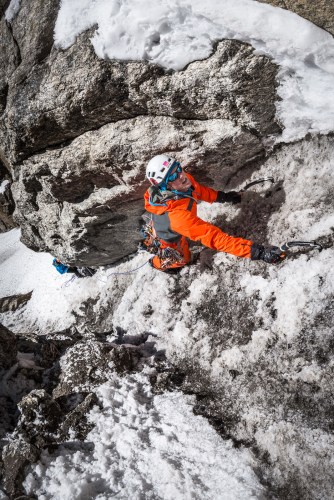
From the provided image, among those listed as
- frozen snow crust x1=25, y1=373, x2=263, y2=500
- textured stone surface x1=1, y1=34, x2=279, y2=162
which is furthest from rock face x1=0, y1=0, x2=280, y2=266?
frozen snow crust x1=25, y1=373, x2=263, y2=500

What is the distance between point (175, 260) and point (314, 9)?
4.81 m

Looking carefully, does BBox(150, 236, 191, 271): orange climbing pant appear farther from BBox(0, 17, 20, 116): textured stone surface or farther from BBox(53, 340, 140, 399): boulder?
BBox(0, 17, 20, 116): textured stone surface

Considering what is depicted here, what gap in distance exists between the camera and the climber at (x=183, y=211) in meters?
5.10

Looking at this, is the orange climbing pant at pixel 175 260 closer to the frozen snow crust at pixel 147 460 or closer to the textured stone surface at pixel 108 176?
the textured stone surface at pixel 108 176

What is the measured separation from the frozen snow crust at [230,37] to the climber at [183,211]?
1.66 meters

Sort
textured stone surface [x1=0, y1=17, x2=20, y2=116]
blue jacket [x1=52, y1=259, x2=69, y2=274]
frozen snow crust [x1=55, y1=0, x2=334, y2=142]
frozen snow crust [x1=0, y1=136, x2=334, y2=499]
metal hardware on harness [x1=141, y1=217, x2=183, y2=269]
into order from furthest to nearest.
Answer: blue jacket [x1=52, y1=259, x2=69, y2=274]
metal hardware on harness [x1=141, y1=217, x2=183, y2=269]
textured stone surface [x1=0, y1=17, x2=20, y2=116]
frozen snow crust [x1=55, y1=0, x2=334, y2=142]
frozen snow crust [x1=0, y1=136, x2=334, y2=499]

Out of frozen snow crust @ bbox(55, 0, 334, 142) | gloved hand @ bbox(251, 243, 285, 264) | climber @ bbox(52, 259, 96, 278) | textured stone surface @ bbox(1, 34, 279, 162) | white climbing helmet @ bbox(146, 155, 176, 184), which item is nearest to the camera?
frozen snow crust @ bbox(55, 0, 334, 142)

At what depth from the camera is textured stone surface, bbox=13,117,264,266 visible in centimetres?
567

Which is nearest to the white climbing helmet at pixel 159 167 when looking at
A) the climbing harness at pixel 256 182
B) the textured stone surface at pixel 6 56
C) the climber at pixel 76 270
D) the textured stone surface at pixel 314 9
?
the climbing harness at pixel 256 182

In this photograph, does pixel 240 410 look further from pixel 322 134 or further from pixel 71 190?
pixel 71 190

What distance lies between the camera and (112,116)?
18.9 feet

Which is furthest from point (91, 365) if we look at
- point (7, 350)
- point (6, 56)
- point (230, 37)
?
point (6, 56)

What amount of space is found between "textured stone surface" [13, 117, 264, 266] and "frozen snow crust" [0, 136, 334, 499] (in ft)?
3.76

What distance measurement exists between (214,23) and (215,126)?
4.99ft
